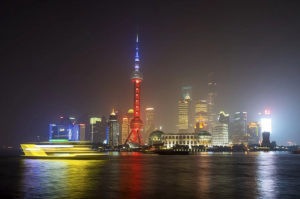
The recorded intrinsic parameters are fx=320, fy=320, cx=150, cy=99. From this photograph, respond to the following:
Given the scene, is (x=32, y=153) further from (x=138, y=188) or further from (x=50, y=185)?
(x=138, y=188)

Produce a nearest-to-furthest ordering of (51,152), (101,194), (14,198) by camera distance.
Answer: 1. (14,198)
2. (101,194)
3. (51,152)

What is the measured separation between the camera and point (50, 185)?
45281 mm

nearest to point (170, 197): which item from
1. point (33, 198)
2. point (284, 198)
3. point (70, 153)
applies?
point (284, 198)

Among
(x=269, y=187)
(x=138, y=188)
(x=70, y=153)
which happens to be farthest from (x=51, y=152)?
(x=269, y=187)

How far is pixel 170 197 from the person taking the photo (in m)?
35.4

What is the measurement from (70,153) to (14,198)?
74.1 meters

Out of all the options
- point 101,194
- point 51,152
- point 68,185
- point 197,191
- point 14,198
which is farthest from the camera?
point 51,152

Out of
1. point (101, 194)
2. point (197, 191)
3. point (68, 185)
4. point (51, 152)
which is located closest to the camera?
point (101, 194)

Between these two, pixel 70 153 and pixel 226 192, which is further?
pixel 70 153

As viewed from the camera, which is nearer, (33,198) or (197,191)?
(33,198)

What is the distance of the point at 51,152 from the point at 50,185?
63.9m

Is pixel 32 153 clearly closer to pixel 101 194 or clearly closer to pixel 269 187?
pixel 101 194

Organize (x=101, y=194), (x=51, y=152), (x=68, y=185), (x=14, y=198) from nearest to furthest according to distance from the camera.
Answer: (x=14, y=198), (x=101, y=194), (x=68, y=185), (x=51, y=152)

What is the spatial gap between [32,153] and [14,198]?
2985 inches
